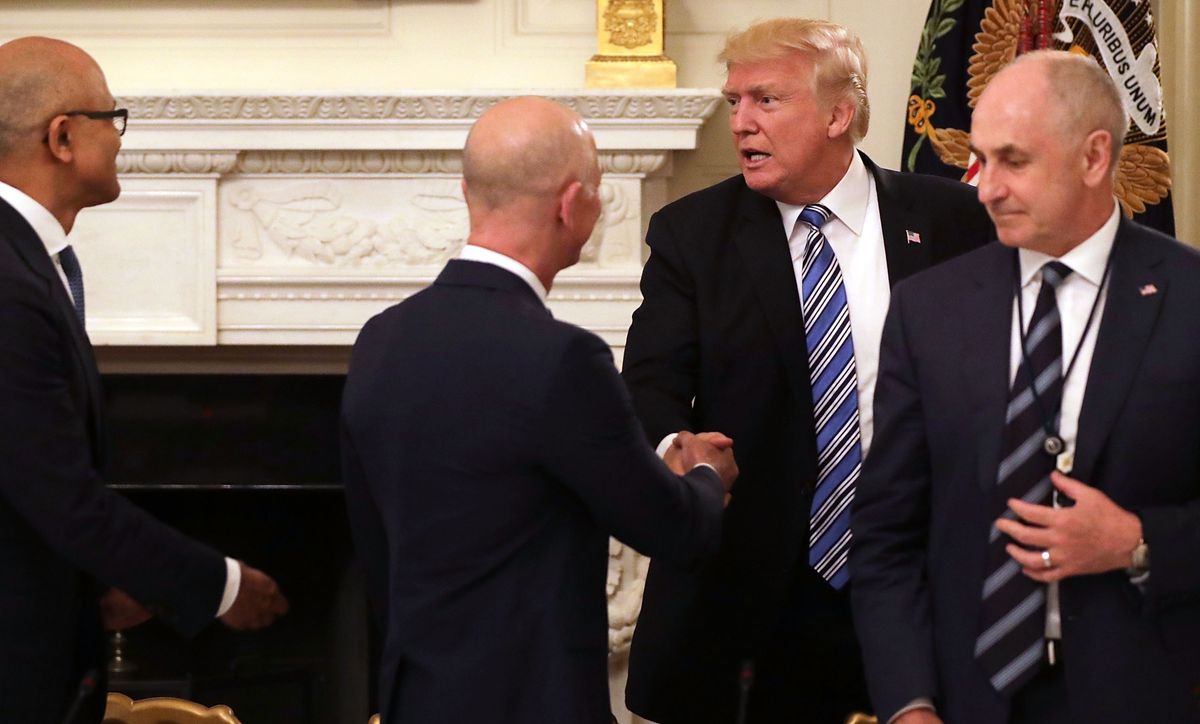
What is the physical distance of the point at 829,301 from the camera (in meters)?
2.67

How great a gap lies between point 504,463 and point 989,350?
0.68 m

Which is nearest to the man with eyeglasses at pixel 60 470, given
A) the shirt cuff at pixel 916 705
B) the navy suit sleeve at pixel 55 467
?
the navy suit sleeve at pixel 55 467

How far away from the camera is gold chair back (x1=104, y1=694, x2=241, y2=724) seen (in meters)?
2.63

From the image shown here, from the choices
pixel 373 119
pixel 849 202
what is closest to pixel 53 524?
pixel 849 202

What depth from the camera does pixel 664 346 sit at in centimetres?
273

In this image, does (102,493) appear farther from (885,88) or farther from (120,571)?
(885,88)

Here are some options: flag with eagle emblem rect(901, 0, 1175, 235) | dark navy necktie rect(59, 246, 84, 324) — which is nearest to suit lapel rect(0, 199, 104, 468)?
A: dark navy necktie rect(59, 246, 84, 324)

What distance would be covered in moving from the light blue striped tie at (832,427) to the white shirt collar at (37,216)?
1260 mm

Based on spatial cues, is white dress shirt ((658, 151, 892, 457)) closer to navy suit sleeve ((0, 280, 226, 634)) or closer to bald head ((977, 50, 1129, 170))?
bald head ((977, 50, 1129, 170))

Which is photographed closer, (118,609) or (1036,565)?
(1036,565)

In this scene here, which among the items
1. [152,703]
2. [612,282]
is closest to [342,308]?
[612,282]

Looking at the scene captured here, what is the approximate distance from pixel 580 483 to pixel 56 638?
31.8 inches

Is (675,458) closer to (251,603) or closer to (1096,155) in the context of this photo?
(251,603)

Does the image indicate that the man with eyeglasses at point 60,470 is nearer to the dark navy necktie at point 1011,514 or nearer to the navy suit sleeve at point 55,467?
the navy suit sleeve at point 55,467
